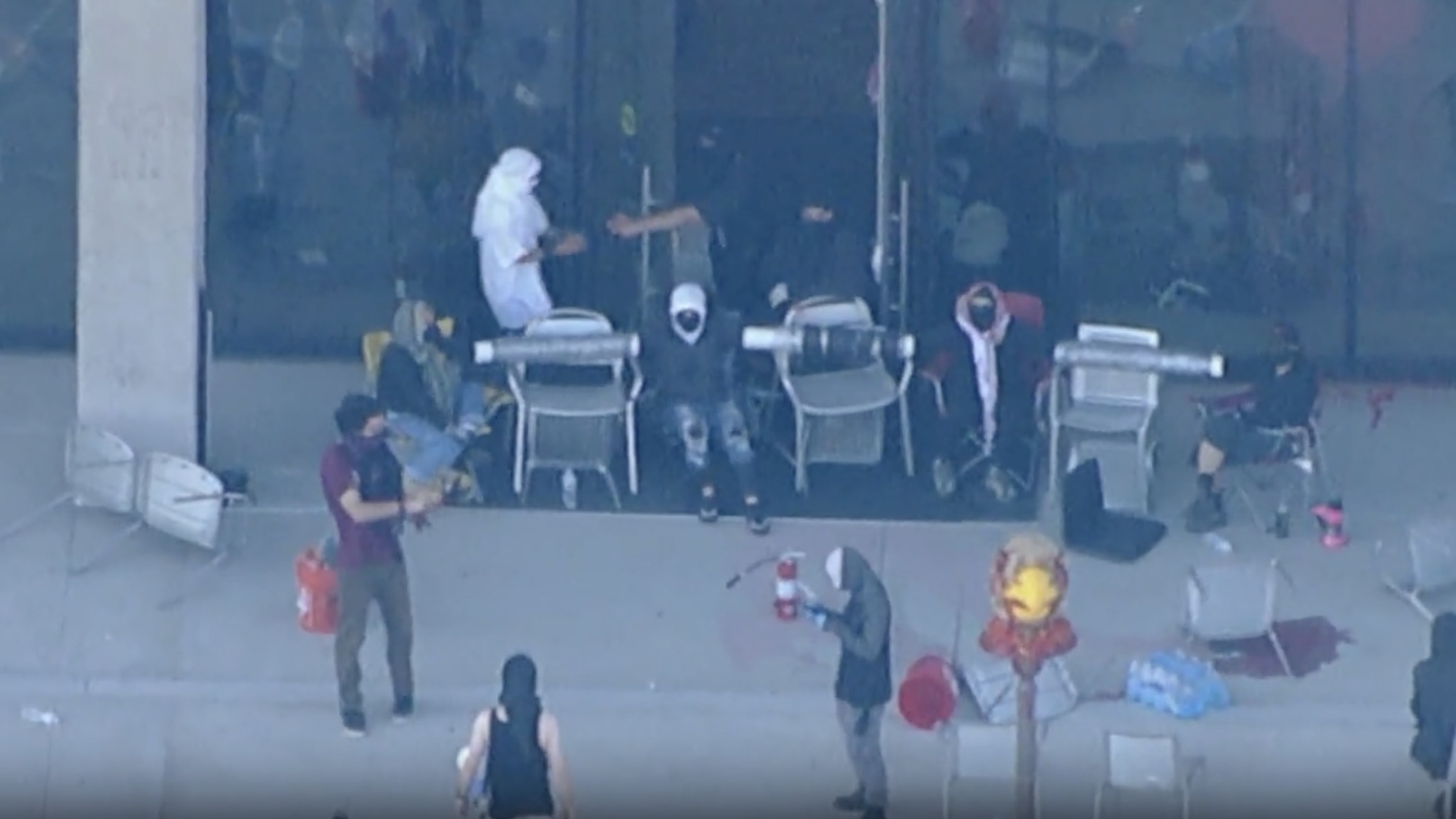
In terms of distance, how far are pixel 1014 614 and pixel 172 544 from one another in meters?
5.10

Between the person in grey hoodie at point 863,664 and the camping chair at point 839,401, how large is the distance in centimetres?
377

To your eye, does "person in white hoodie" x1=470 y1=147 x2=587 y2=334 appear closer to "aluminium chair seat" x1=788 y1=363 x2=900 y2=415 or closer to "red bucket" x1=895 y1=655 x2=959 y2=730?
"aluminium chair seat" x1=788 y1=363 x2=900 y2=415

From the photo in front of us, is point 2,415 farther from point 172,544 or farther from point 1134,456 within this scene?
point 1134,456

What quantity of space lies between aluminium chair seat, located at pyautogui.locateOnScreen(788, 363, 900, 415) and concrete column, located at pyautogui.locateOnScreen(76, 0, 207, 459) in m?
3.03

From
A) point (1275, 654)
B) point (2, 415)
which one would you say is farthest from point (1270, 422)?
point (2, 415)

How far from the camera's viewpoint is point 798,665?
15.2 metres

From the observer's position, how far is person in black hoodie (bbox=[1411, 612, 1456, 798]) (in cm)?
1330

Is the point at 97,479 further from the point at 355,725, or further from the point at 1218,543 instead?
the point at 1218,543

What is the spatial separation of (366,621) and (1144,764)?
333cm

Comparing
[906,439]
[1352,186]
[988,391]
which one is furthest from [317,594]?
[1352,186]

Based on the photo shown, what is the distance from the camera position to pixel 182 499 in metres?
16.1

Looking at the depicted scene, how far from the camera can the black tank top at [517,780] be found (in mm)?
12086

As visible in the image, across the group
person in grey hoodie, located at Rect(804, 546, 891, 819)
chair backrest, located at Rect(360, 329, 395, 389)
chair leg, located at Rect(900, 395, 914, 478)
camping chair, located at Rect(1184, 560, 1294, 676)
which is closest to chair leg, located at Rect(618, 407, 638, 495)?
chair backrest, located at Rect(360, 329, 395, 389)

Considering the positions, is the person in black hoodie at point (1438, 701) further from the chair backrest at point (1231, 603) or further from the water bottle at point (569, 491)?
the water bottle at point (569, 491)
